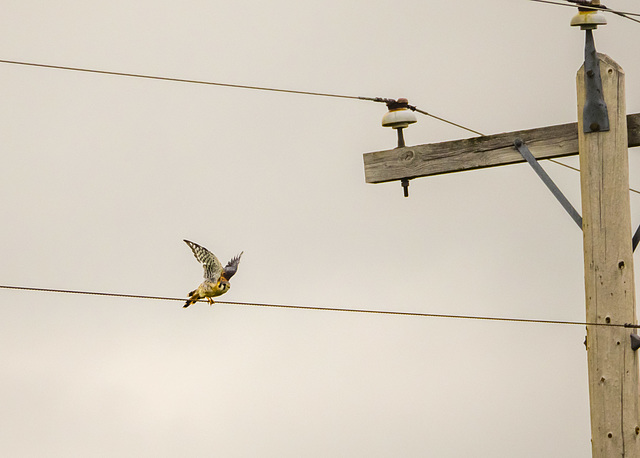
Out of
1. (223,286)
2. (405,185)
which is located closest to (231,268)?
(223,286)

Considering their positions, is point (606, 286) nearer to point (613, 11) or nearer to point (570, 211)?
point (570, 211)

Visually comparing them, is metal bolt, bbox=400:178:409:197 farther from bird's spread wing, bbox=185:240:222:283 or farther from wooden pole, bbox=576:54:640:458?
bird's spread wing, bbox=185:240:222:283

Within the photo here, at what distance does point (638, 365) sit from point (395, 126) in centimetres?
280

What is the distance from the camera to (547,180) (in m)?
7.92

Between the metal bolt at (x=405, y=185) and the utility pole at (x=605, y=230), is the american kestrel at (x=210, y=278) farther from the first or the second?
the utility pole at (x=605, y=230)

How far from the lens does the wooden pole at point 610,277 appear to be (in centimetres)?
737

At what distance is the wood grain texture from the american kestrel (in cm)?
246

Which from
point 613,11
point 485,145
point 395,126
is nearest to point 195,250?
point 395,126

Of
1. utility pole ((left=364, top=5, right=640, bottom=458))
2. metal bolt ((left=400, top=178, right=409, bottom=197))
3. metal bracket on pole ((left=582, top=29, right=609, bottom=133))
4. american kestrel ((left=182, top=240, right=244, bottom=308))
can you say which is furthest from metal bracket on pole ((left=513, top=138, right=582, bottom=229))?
american kestrel ((left=182, top=240, right=244, bottom=308))

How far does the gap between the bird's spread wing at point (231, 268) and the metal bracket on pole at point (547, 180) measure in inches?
142

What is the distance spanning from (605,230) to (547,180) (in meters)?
0.61

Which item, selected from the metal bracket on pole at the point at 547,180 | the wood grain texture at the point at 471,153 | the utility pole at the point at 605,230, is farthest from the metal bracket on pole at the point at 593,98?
the metal bracket on pole at the point at 547,180

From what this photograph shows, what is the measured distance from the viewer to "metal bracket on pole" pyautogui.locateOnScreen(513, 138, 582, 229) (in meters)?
7.77

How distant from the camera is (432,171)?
8.50 metres
